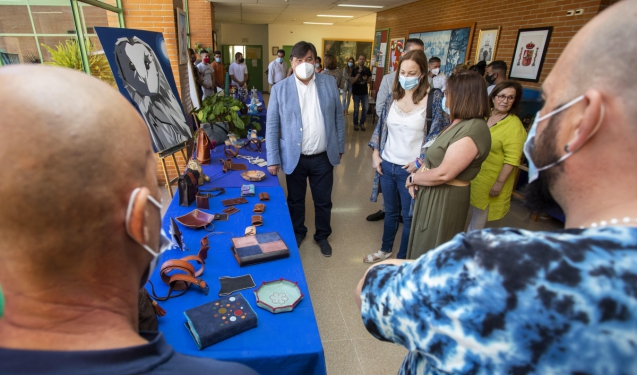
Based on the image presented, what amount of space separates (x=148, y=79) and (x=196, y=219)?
1234mm

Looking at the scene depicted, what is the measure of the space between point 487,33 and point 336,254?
4824mm

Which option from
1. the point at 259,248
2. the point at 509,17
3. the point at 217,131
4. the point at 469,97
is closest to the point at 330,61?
the point at 509,17

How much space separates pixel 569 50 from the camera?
568 mm

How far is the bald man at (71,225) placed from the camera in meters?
0.40

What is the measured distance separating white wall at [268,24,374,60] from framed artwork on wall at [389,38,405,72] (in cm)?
632

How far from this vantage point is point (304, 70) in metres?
2.43

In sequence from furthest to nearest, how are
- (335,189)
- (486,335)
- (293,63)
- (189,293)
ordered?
1. (335,189)
2. (293,63)
3. (189,293)
4. (486,335)

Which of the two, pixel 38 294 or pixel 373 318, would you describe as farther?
pixel 373 318

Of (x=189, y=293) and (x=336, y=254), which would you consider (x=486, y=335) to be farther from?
(x=336, y=254)

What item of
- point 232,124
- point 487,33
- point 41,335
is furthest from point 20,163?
point 487,33

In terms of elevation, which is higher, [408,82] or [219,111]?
[408,82]

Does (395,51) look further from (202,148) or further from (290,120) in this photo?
(202,148)

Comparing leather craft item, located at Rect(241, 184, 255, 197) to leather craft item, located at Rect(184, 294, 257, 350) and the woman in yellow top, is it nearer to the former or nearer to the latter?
leather craft item, located at Rect(184, 294, 257, 350)

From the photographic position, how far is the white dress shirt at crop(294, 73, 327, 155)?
8.26 feet
